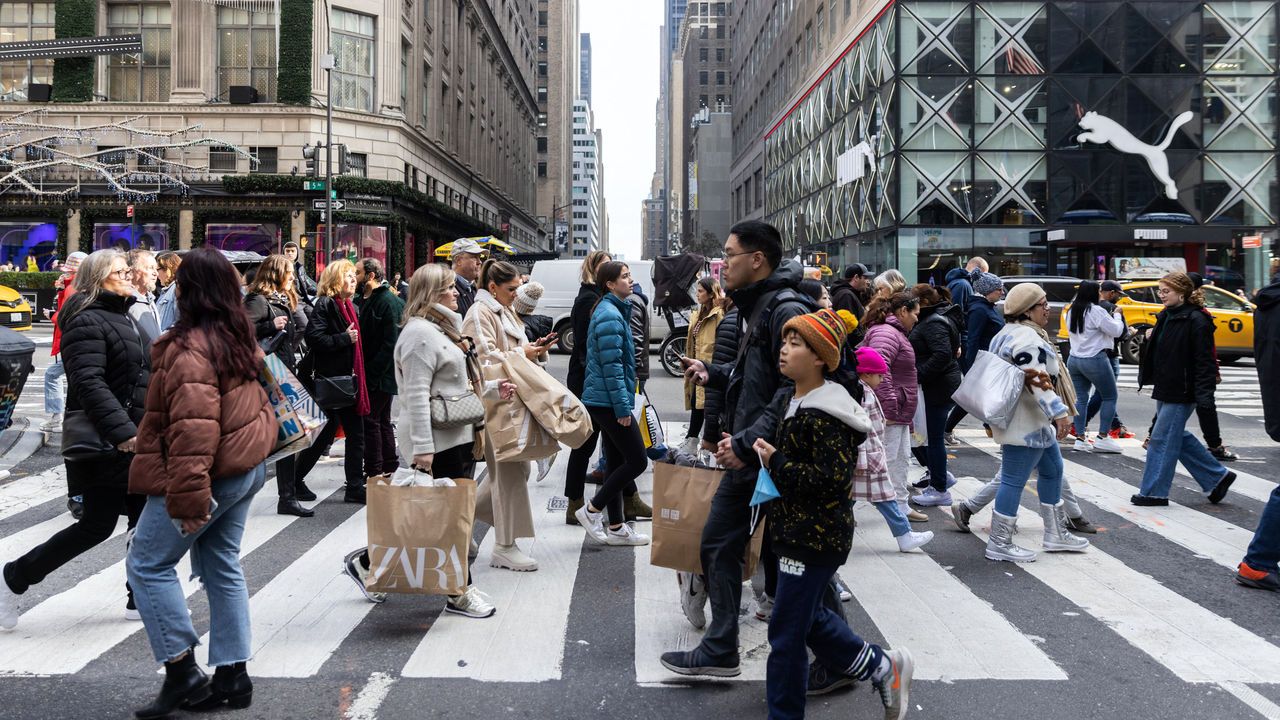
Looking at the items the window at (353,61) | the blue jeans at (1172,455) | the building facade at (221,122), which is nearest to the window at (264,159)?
the building facade at (221,122)

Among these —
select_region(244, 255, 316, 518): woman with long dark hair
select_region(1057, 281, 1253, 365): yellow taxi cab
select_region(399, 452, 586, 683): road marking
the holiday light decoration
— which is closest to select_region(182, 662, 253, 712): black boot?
select_region(399, 452, 586, 683): road marking

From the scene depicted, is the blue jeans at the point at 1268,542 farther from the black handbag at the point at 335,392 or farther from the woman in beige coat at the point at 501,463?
the black handbag at the point at 335,392

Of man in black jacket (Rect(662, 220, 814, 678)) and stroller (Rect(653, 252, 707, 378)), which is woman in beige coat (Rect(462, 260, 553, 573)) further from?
man in black jacket (Rect(662, 220, 814, 678))

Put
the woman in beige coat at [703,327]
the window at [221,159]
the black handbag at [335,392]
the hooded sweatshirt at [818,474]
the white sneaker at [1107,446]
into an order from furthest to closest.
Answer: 1. the window at [221,159]
2. the white sneaker at [1107,446]
3. the woman in beige coat at [703,327]
4. the black handbag at [335,392]
5. the hooded sweatshirt at [818,474]

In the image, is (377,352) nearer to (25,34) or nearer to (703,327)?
(703,327)

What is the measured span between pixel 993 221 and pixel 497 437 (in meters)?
32.3

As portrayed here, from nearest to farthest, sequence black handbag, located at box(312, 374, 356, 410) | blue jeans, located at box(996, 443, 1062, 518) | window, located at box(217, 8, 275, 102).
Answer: blue jeans, located at box(996, 443, 1062, 518), black handbag, located at box(312, 374, 356, 410), window, located at box(217, 8, 275, 102)

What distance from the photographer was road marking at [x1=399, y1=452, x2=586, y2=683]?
444cm

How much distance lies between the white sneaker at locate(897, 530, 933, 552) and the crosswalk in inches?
3.0

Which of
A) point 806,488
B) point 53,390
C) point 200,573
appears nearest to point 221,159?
point 53,390

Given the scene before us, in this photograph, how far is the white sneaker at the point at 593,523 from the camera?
6.75 metres

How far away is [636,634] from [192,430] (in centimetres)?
243

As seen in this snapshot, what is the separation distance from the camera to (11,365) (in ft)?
22.5

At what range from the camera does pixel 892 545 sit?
6.81m
